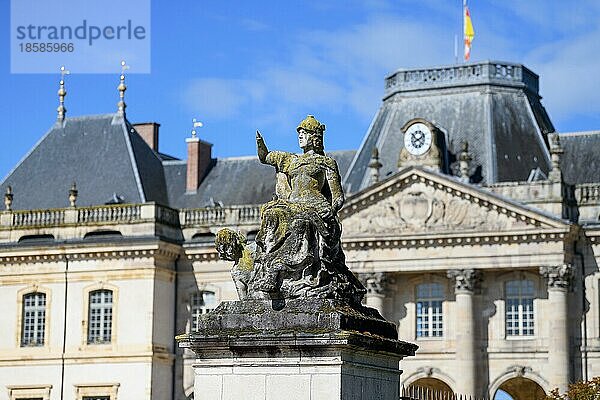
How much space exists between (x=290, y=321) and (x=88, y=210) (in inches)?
1399

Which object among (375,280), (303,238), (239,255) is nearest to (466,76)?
(375,280)

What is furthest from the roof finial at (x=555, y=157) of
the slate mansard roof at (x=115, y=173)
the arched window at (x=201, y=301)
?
the arched window at (x=201, y=301)

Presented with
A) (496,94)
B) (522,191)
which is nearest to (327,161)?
(522,191)

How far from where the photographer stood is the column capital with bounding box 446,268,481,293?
41406 millimetres

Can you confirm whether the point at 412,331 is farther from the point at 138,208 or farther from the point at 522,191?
the point at 138,208

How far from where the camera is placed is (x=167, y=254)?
1795 inches

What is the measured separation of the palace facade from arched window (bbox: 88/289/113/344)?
0.15ft

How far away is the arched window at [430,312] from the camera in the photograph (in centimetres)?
4284

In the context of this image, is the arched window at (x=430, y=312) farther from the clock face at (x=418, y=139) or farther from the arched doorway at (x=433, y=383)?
the clock face at (x=418, y=139)

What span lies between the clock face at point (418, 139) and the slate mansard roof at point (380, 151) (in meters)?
1.08

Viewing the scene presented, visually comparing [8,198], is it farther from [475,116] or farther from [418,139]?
[475,116]

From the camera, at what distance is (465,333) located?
4144 centimetres

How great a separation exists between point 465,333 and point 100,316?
11998 mm

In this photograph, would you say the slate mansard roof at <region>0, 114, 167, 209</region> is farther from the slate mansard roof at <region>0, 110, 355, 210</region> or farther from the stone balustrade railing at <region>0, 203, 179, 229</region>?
the stone balustrade railing at <region>0, 203, 179, 229</region>
